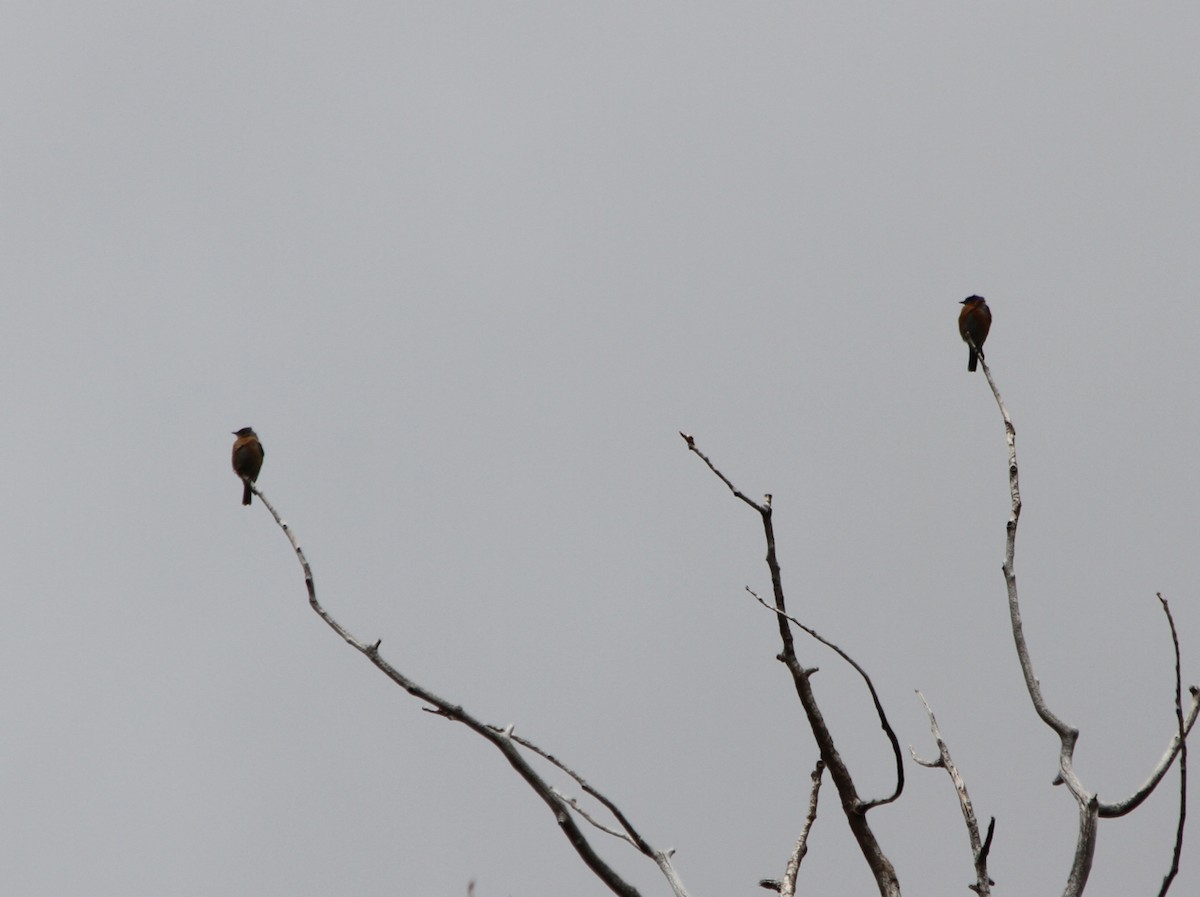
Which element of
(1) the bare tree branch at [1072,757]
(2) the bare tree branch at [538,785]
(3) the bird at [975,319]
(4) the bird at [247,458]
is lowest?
(2) the bare tree branch at [538,785]

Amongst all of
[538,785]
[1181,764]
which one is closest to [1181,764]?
[1181,764]

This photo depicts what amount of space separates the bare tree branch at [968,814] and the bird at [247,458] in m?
13.8

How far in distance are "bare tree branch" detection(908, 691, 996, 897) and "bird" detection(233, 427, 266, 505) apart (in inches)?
545

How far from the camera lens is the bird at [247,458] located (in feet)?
59.2

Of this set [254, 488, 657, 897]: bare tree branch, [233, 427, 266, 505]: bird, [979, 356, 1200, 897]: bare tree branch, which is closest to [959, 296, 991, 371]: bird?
[233, 427, 266, 505]: bird

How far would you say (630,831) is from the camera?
454cm

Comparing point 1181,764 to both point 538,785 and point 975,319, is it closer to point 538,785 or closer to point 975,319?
point 538,785

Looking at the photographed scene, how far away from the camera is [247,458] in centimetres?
1812

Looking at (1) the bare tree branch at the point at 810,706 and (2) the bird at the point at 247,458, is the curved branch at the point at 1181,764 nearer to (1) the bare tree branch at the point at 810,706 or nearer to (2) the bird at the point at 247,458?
(1) the bare tree branch at the point at 810,706

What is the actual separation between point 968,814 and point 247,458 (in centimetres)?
1468

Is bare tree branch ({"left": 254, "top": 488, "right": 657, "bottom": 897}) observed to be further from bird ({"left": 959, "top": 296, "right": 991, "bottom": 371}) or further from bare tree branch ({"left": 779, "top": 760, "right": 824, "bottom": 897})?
bird ({"left": 959, "top": 296, "right": 991, "bottom": 371})

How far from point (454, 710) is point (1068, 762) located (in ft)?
6.64

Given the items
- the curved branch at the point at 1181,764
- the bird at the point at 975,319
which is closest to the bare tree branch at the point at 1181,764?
the curved branch at the point at 1181,764

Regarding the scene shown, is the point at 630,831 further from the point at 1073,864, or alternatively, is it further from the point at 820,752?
the point at 1073,864
